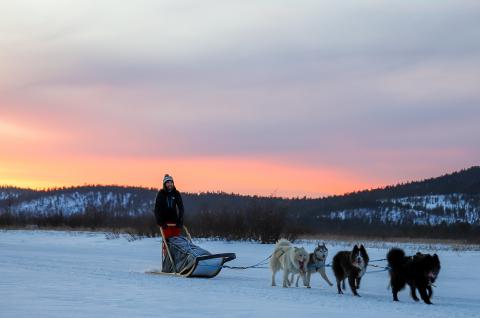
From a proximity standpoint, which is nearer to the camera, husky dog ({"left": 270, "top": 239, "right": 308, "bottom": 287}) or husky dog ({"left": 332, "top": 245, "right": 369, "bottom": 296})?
husky dog ({"left": 332, "top": 245, "right": 369, "bottom": 296})

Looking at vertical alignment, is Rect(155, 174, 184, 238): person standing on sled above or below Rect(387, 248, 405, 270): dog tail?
above

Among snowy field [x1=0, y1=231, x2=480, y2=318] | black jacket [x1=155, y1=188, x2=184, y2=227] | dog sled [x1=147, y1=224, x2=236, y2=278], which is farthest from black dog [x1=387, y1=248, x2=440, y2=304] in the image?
black jacket [x1=155, y1=188, x2=184, y2=227]

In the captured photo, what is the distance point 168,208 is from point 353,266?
4.27 metres

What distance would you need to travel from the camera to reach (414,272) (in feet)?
36.5

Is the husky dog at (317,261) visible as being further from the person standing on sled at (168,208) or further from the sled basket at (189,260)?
the person standing on sled at (168,208)

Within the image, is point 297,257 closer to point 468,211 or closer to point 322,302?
point 322,302

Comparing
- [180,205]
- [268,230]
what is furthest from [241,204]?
[180,205]

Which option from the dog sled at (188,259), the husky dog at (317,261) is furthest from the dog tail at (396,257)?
the dog sled at (188,259)

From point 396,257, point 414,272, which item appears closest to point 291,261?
point 396,257

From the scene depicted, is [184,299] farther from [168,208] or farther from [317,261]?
[168,208]

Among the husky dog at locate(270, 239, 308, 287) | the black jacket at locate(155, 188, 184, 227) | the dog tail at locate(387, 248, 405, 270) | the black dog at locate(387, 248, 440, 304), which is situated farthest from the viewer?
the black jacket at locate(155, 188, 184, 227)

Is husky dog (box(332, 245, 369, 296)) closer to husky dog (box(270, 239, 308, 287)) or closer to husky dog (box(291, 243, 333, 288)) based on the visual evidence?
husky dog (box(291, 243, 333, 288))

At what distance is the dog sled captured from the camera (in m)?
13.6

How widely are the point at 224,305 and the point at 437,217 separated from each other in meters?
101
